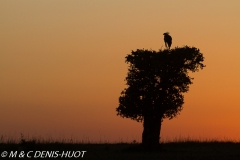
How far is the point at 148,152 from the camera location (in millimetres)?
35656

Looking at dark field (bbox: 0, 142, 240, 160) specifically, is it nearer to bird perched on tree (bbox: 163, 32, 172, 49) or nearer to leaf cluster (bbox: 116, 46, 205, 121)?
leaf cluster (bbox: 116, 46, 205, 121)

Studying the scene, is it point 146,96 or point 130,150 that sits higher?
A: point 146,96

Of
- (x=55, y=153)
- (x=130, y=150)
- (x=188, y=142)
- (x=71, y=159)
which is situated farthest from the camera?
(x=188, y=142)

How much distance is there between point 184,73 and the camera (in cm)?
3772

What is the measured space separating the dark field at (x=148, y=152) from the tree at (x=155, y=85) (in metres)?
1.68

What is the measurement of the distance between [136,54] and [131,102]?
2.70m

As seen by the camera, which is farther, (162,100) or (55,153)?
(162,100)

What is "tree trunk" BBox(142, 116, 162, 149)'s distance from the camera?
3700 cm

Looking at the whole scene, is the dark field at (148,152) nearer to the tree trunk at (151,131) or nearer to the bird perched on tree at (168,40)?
the tree trunk at (151,131)

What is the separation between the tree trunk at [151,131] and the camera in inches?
1457

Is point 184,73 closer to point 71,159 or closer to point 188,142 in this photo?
point 188,142

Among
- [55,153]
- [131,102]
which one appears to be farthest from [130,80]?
[55,153]

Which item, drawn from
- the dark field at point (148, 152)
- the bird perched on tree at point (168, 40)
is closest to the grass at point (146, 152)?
the dark field at point (148, 152)

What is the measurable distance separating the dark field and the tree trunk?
0.44 metres
